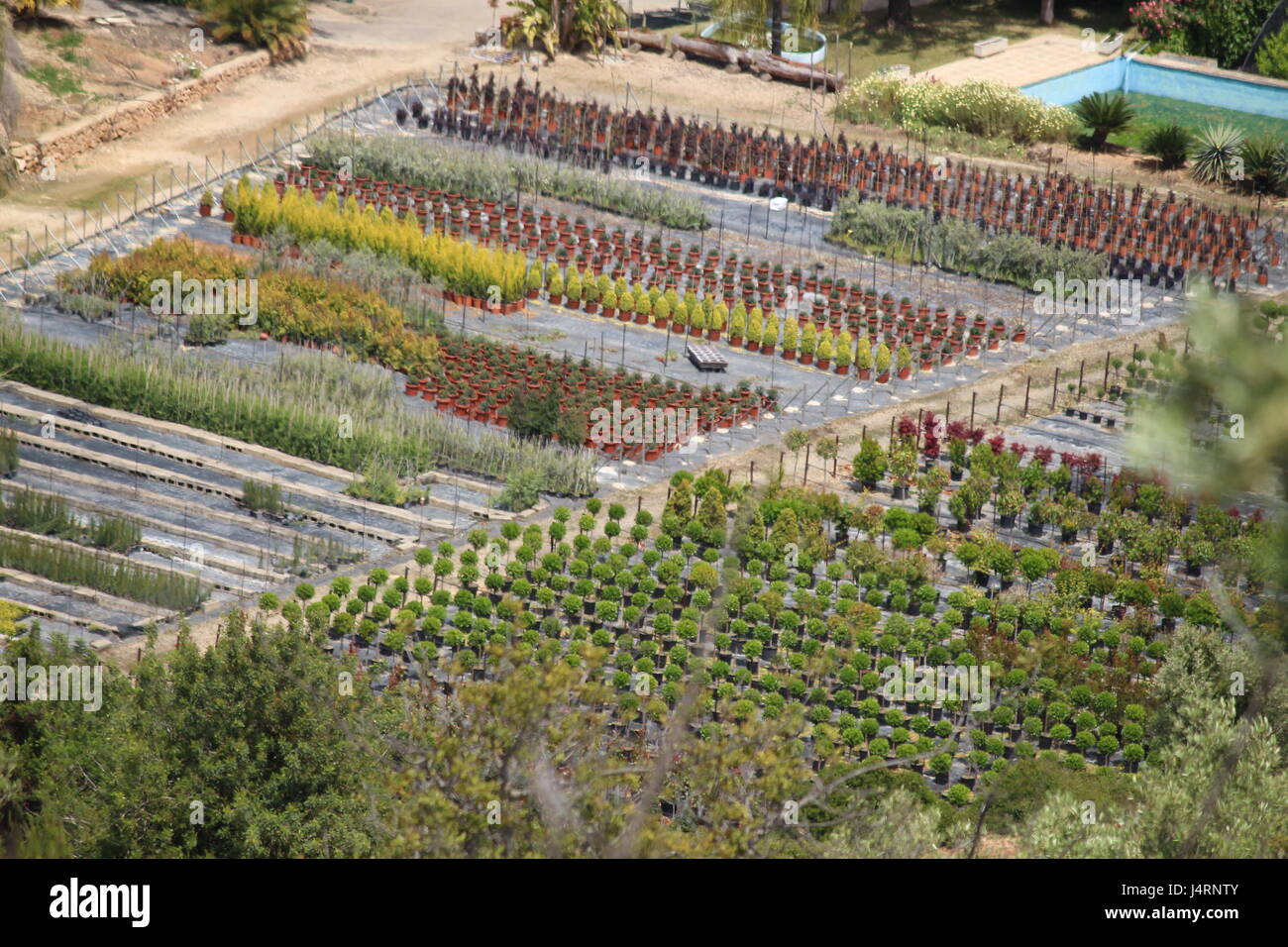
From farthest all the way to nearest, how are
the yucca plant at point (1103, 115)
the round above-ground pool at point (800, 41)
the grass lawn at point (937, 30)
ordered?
the grass lawn at point (937, 30) < the round above-ground pool at point (800, 41) < the yucca plant at point (1103, 115)

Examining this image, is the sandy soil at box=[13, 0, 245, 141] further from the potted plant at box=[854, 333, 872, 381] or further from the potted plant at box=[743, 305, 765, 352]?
the potted plant at box=[854, 333, 872, 381]

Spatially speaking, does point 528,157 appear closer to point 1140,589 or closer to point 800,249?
point 800,249

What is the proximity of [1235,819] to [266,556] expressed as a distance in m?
13.3

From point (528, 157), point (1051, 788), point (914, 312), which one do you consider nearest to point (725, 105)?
point (528, 157)

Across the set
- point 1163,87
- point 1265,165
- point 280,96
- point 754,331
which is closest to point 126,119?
point 280,96

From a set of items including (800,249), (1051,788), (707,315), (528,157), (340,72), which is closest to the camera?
(1051,788)

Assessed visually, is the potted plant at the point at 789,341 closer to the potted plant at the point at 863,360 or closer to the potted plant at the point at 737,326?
the potted plant at the point at 737,326

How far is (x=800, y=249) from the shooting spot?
35.9 m

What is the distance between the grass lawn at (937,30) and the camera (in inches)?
1869

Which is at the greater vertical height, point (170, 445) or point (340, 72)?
point (340, 72)
